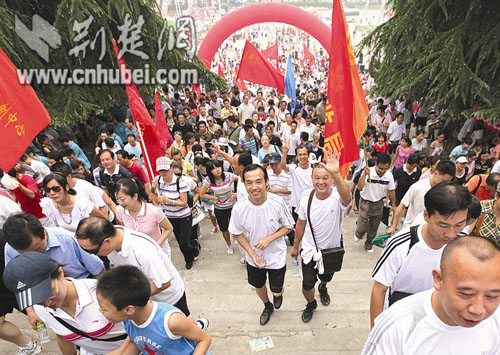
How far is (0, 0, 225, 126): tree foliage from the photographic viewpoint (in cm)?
825

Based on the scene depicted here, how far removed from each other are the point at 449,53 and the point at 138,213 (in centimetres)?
788

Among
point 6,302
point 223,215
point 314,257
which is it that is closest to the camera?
point 6,302

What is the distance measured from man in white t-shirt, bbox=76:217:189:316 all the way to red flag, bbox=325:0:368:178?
6.86ft

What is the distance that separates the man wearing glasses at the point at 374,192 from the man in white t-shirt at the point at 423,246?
2.75m

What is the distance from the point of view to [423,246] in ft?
7.11

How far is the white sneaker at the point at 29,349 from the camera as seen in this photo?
10.5ft

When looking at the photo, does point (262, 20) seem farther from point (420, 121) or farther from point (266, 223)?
point (266, 223)

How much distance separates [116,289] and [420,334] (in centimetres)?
157

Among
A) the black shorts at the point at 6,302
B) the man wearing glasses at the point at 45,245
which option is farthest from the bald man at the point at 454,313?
the black shorts at the point at 6,302

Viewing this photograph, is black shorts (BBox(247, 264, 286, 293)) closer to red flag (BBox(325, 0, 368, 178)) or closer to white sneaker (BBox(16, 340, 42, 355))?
red flag (BBox(325, 0, 368, 178))

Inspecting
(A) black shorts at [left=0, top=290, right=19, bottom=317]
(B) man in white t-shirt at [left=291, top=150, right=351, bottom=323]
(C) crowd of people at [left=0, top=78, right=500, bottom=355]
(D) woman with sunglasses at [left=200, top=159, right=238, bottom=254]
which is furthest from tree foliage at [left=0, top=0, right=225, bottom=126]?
(B) man in white t-shirt at [left=291, top=150, right=351, bottom=323]

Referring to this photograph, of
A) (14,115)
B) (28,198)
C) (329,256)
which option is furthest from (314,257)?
(28,198)

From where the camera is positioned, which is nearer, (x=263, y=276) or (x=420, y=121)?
(x=263, y=276)

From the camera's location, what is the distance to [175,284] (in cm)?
288
